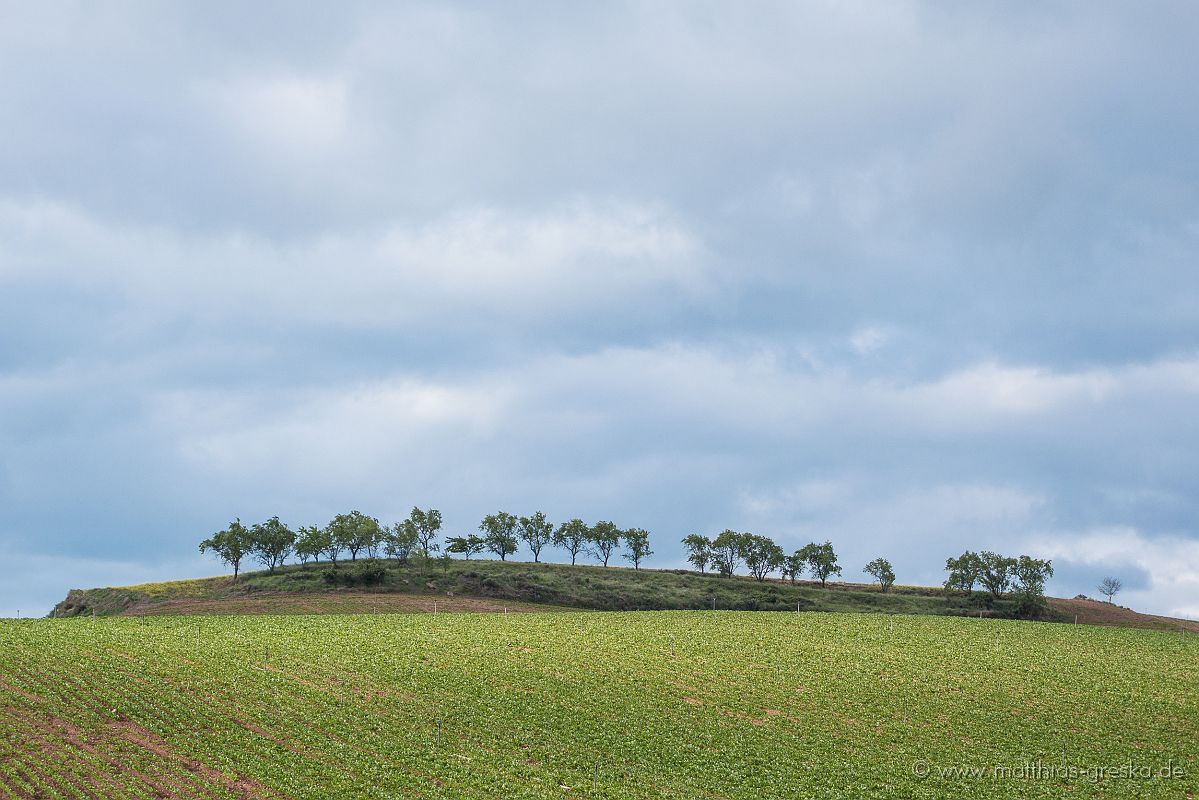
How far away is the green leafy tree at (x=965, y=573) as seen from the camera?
13325cm

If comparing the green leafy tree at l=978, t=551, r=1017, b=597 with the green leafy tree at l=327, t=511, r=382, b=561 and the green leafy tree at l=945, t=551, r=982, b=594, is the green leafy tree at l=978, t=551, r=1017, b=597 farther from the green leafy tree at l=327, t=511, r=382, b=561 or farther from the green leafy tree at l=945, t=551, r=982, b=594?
the green leafy tree at l=327, t=511, r=382, b=561

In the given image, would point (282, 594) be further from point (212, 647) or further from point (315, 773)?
point (315, 773)

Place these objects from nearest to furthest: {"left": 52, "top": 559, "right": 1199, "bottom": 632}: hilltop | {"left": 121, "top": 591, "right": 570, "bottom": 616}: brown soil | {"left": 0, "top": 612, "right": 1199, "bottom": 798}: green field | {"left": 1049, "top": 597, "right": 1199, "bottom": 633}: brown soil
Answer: {"left": 0, "top": 612, "right": 1199, "bottom": 798}: green field < {"left": 121, "top": 591, "right": 570, "bottom": 616}: brown soil < {"left": 52, "top": 559, "right": 1199, "bottom": 632}: hilltop < {"left": 1049, "top": 597, "right": 1199, "bottom": 633}: brown soil

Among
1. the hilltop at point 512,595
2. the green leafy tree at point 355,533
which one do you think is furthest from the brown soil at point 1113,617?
the green leafy tree at point 355,533

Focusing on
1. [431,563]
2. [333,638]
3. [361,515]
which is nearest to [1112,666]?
[333,638]

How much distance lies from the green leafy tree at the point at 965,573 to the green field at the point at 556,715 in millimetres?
63080

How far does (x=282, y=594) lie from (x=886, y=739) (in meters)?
91.6

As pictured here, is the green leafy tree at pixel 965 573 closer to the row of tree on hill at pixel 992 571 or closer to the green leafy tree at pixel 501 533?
the row of tree on hill at pixel 992 571

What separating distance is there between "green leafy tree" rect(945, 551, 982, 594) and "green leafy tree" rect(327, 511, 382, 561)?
314ft

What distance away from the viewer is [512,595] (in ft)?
390

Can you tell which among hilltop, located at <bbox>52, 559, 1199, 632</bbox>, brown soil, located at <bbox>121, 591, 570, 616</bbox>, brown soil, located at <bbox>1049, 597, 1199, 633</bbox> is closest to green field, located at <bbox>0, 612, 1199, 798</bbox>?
brown soil, located at <bbox>121, 591, 570, 616</bbox>

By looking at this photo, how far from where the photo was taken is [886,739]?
143 ft

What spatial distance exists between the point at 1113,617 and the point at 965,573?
21.0m

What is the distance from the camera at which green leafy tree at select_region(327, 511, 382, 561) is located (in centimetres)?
13562
